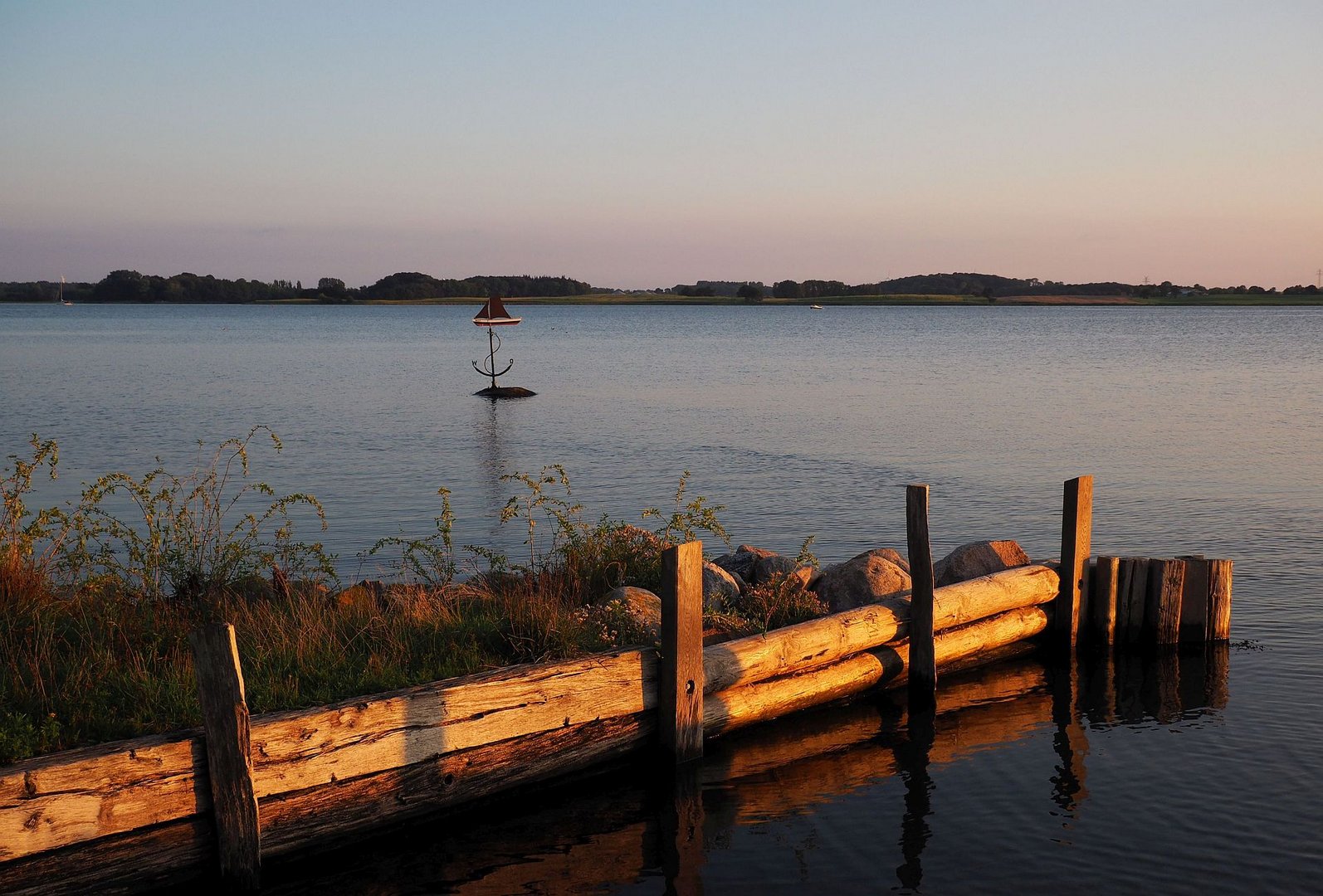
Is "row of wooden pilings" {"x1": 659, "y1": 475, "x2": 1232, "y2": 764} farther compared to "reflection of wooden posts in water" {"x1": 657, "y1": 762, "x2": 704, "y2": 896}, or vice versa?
"row of wooden pilings" {"x1": 659, "y1": 475, "x2": 1232, "y2": 764}

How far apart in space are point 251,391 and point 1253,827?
48450 mm

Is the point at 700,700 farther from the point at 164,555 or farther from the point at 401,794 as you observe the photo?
the point at 164,555

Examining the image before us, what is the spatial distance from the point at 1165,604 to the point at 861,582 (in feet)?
11.7

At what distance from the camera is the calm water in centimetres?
857

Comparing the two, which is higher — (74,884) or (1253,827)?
(74,884)

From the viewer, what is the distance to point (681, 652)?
31.4 feet

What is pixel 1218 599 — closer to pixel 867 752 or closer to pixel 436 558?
pixel 867 752

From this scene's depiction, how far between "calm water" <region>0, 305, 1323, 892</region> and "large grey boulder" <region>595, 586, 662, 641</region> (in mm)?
1260

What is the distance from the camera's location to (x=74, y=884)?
695cm

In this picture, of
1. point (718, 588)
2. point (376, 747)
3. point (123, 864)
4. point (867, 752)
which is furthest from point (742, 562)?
point (123, 864)

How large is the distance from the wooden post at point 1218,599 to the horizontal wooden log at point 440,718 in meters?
7.29

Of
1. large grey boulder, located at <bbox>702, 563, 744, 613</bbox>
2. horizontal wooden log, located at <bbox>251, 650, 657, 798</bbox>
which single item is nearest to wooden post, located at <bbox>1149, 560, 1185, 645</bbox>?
large grey boulder, located at <bbox>702, 563, 744, 613</bbox>

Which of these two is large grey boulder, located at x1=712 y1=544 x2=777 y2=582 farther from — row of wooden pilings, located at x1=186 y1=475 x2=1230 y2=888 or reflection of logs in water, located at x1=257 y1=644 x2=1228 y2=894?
reflection of logs in water, located at x1=257 y1=644 x2=1228 y2=894

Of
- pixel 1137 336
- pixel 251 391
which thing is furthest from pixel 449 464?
pixel 1137 336
